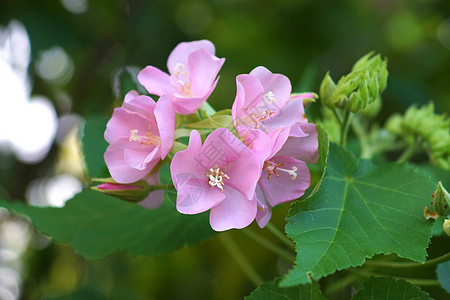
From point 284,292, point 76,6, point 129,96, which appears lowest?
point 76,6

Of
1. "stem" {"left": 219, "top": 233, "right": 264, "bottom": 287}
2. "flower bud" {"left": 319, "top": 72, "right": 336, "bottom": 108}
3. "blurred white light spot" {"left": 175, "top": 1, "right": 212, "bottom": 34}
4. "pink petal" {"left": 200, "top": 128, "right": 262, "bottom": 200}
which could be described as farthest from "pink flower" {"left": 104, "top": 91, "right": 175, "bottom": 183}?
"blurred white light spot" {"left": 175, "top": 1, "right": 212, "bottom": 34}

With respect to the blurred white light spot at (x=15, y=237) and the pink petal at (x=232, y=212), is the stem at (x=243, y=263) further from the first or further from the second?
the blurred white light spot at (x=15, y=237)

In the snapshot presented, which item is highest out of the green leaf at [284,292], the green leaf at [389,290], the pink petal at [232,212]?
the pink petal at [232,212]

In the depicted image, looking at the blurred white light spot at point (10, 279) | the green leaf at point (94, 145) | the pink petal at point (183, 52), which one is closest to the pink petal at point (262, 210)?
the pink petal at point (183, 52)

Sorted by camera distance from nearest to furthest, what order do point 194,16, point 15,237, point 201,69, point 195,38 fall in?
point 201,69 → point 195,38 → point 194,16 → point 15,237

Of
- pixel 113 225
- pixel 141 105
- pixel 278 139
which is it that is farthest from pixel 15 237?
pixel 278 139

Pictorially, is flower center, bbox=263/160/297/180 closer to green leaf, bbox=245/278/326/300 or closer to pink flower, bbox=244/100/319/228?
pink flower, bbox=244/100/319/228

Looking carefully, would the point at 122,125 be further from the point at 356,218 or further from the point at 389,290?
the point at 389,290
